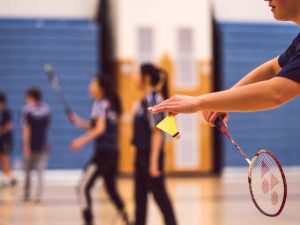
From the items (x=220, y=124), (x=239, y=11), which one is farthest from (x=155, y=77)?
(x=239, y=11)

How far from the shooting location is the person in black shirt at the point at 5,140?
1486 centimetres

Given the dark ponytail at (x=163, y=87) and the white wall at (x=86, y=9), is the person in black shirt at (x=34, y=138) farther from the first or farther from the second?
the dark ponytail at (x=163, y=87)

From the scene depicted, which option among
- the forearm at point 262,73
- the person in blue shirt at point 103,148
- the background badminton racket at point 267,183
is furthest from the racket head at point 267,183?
the person in blue shirt at point 103,148

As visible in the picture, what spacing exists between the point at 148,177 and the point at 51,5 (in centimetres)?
1087

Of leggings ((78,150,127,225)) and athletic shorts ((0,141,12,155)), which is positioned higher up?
leggings ((78,150,127,225))

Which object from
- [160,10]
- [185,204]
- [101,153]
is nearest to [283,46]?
[160,10]

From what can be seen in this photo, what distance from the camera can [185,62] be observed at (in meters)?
17.1

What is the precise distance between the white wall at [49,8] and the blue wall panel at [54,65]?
0.21 m

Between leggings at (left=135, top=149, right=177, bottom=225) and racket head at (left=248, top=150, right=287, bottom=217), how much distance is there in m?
3.65

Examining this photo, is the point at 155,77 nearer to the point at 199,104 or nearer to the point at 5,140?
the point at 199,104

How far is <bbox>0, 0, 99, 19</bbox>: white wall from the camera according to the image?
16688mm

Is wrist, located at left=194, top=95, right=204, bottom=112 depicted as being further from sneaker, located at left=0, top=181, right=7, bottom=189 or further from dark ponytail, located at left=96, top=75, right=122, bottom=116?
sneaker, located at left=0, top=181, right=7, bottom=189

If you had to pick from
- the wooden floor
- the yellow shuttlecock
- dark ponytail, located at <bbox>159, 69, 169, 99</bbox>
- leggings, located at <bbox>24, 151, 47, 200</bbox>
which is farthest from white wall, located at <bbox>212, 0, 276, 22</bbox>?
the yellow shuttlecock

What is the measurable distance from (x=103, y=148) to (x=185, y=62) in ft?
29.9
